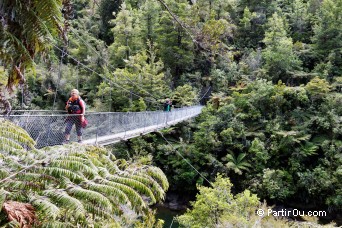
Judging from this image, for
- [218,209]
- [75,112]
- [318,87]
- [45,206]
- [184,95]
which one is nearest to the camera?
[45,206]

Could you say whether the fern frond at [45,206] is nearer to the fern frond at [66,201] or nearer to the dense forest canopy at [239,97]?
the fern frond at [66,201]

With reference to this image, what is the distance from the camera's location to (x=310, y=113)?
503 inches

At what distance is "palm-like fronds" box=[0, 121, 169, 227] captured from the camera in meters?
1.82

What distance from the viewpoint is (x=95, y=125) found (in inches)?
182

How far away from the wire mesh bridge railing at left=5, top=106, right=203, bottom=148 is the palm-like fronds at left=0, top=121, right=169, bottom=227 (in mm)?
695

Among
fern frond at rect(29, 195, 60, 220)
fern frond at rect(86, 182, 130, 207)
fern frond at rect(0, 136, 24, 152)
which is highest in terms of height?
fern frond at rect(0, 136, 24, 152)

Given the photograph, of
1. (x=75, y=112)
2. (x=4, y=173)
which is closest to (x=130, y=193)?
(x=4, y=173)

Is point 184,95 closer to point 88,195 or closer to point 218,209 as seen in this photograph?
point 218,209

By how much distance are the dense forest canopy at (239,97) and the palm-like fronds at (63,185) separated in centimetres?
483

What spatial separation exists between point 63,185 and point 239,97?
12.4 meters

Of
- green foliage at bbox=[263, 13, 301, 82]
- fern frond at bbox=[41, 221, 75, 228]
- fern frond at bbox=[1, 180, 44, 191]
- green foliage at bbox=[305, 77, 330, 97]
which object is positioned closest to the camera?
fern frond at bbox=[41, 221, 75, 228]

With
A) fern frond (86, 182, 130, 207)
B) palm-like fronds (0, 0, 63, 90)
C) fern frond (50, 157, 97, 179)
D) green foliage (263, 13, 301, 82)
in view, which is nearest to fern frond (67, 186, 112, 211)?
fern frond (86, 182, 130, 207)

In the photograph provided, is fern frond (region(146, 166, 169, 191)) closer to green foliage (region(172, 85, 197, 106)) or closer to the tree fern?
the tree fern

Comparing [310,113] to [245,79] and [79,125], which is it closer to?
[245,79]
